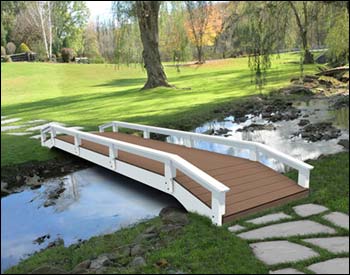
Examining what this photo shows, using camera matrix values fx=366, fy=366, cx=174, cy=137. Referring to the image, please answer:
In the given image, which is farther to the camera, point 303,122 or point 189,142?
point 303,122

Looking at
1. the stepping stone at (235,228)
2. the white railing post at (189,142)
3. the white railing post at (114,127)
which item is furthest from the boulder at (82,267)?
the white railing post at (114,127)

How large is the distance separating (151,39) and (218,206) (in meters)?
10.7

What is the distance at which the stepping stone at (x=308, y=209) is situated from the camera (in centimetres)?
336

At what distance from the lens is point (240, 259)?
2.49 m

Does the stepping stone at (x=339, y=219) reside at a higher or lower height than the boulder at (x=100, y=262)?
lower

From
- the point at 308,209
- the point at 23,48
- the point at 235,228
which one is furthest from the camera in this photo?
the point at 308,209

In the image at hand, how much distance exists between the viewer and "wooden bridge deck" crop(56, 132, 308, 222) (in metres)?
3.57

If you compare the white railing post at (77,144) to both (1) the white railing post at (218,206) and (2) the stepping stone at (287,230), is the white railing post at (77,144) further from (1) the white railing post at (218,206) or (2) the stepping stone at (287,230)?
(2) the stepping stone at (287,230)

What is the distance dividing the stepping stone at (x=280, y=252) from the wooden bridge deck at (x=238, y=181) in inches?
24.1

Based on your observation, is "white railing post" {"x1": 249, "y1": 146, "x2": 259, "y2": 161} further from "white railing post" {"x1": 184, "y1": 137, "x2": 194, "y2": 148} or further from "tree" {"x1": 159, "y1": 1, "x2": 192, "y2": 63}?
"tree" {"x1": 159, "y1": 1, "x2": 192, "y2": 63}

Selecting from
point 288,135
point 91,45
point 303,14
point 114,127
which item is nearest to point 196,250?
point 91,45

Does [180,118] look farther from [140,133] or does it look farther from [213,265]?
[213,265]

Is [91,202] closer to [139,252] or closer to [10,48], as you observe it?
[139,252]

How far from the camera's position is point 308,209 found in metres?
3.47
